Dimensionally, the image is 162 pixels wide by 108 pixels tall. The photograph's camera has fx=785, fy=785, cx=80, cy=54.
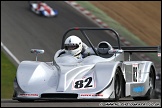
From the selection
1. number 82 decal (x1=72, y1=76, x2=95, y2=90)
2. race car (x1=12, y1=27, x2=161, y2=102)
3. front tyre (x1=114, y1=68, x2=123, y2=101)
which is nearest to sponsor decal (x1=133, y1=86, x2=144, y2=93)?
race car (x1=12, y1=27, x2=161, y2=102)

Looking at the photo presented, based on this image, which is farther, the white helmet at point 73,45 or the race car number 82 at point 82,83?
the white helmet at point 73,45

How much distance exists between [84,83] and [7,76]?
10.7 m

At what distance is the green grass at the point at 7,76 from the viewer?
23212 millimetres

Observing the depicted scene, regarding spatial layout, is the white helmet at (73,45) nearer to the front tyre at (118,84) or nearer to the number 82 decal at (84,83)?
the front tyre at (118,84)

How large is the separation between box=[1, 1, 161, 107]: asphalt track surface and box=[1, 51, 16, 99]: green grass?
33.1 inches

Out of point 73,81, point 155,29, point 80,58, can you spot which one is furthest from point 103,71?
point 155,29

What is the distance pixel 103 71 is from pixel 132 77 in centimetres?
170

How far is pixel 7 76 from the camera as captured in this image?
81.2 feet

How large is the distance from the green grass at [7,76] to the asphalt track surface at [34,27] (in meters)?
0.84

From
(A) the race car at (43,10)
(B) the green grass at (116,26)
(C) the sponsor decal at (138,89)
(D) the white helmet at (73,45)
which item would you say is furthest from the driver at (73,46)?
(A) the race car at (43,10)

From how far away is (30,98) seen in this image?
14.4m

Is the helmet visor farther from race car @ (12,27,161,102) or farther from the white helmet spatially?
race car @ (12,27,161,102)

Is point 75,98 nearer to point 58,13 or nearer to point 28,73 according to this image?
point 28,73

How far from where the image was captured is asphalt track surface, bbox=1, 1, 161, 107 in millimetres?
28820
